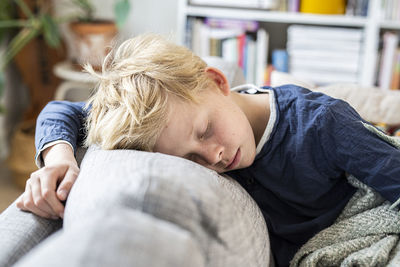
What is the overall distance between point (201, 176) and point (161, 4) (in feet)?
6.54

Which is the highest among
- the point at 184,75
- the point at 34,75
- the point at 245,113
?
the point at 184,75

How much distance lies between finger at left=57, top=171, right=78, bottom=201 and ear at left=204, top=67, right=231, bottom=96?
365 mm

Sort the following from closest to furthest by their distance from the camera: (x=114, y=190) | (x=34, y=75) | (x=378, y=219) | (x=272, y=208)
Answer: (x=114, y=190), (x=378, y=219), (x=272, y=208), (x=34, y=75)

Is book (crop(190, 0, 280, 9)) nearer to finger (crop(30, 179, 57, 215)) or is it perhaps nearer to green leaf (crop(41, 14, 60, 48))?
green leaf (crop(41, 14, 60, 48))

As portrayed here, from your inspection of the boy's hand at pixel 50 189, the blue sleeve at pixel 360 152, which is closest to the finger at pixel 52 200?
the boy's hand at pixel 50 189

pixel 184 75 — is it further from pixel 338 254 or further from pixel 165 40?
pixel 338 254

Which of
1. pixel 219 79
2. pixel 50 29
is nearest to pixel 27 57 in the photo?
pixel 50 29

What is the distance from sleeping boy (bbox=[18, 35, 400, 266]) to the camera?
0.85m

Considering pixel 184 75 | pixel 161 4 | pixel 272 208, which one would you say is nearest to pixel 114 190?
pixel 184 75

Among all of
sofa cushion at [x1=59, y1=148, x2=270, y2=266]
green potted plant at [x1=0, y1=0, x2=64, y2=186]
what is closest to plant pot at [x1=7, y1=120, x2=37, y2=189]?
green potted plant at [x1=0, y1=0, x2=64, y2=186]

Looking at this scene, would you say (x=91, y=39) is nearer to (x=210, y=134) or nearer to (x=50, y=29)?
(x=50, y=29)

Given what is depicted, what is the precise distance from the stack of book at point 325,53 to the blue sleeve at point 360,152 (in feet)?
4.26

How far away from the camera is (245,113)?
1.07 meters

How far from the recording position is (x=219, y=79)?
102 centimetres
